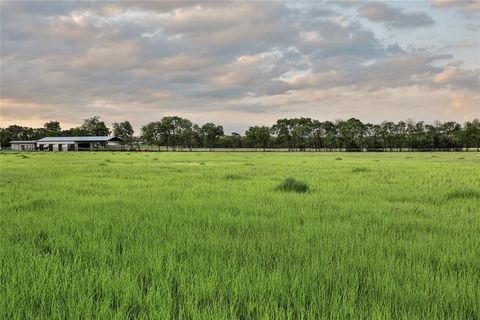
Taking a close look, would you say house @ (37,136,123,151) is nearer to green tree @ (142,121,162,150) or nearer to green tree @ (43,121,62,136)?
green tree @ (142,121,162,150)

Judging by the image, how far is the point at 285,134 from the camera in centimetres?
15312

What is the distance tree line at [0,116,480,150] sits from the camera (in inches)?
5300

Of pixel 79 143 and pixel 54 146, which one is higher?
pixel 79 143

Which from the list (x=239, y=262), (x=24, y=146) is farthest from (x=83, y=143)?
(x=239, y=262)

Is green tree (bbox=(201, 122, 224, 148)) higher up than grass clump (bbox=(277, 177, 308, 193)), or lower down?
higher up

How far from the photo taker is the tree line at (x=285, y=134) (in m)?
135

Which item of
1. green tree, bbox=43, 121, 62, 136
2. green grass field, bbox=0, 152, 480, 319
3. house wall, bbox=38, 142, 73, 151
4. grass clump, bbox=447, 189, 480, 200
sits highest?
green tree, bbox=43, 121, 62, 136

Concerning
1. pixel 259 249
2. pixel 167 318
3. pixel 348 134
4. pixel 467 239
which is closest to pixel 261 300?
pixel 167 318

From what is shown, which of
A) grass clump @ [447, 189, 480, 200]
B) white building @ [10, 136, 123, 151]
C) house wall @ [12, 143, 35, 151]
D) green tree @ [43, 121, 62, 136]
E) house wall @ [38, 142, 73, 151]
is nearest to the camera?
grass clump @ [447, 189, 480, 200]

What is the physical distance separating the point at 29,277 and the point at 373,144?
142 m

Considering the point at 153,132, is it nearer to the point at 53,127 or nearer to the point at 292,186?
the point at 53,127

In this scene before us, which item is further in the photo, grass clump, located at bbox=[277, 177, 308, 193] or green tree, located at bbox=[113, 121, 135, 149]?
green tree, located at bbox=[113, 121, 135, 149]

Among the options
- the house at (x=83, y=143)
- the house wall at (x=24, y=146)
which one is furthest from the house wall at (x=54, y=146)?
the house wall at (x=24, y=146)

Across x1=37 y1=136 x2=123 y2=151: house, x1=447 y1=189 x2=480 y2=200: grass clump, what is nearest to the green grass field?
x1=447 y1=189 x2=480 y2=200: grass clump
